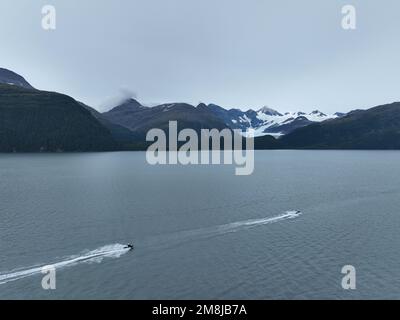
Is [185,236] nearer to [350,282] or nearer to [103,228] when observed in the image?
[103,228]

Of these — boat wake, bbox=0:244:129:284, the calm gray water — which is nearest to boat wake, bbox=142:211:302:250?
the calm gray water

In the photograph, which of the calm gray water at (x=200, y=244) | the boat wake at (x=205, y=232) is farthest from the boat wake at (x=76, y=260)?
the boat wake at (x=205, y=232)

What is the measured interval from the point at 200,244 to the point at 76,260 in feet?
60.7

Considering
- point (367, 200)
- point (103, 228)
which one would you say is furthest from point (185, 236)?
point (367, 200)

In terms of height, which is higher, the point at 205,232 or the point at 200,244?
the point at 205,232

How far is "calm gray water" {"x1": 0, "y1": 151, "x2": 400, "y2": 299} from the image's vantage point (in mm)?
41938

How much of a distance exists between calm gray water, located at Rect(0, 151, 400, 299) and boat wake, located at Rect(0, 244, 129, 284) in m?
0.15

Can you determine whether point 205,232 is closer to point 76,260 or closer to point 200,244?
point 200,244

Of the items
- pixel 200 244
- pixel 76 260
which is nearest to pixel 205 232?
pixel 200 244

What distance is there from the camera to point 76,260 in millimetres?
49469

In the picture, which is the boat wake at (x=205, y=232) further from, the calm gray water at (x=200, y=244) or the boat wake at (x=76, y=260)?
the boat wake at (x=76, y=260)
